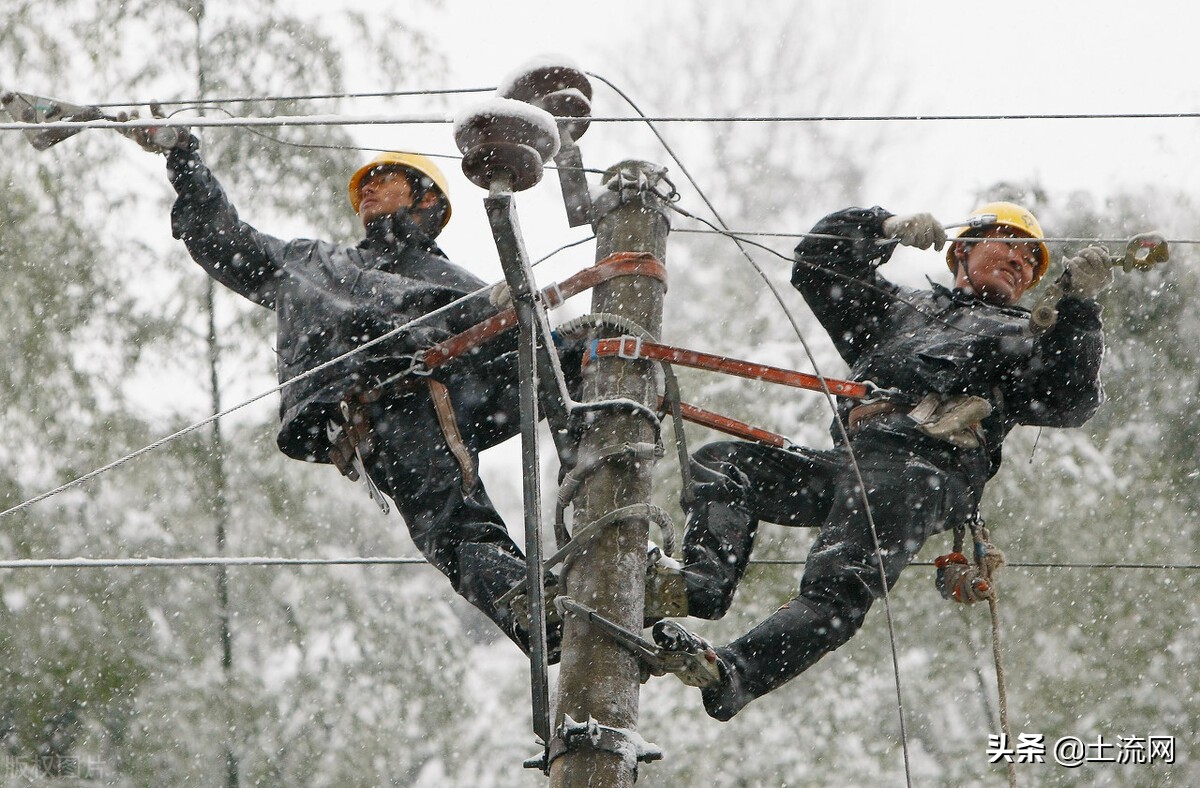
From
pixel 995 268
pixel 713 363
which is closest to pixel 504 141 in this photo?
pixel 713 363

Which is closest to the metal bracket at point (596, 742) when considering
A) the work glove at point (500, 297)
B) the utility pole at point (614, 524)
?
the utility pole at point (614, 524)

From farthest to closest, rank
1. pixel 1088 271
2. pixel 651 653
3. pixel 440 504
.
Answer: pixel 440 504 < pixel 1088 271 < pixel 651 653

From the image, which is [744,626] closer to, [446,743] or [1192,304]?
[446,743]

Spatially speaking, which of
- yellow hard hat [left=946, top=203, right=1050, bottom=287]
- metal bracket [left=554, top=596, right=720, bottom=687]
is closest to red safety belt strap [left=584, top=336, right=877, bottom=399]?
metal bracket [left=554, top=596, right=720, bottom=687]

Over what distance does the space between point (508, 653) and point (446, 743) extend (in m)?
0.75

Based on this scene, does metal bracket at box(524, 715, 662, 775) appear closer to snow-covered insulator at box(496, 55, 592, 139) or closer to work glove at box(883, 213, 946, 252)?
snow-covered insulator at box(496, 55, 592, 139)

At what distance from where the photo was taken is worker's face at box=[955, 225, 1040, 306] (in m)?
4.69

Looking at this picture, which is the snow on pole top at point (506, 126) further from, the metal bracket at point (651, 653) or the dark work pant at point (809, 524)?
the dark work pant at point (809, 524)

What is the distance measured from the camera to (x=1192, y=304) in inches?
391

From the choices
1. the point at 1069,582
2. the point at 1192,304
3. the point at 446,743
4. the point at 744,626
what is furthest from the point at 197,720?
the point at 1192,304

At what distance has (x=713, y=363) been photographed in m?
3.87

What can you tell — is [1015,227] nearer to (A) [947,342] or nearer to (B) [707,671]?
(A) [947,342]

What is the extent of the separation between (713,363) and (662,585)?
2.01ft

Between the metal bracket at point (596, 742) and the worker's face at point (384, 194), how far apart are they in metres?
2.20
